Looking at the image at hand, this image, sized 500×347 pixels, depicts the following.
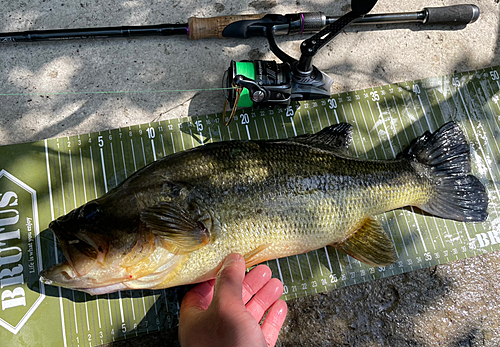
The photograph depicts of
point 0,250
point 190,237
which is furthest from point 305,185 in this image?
point 0,250

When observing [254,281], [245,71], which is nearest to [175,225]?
[254,281]

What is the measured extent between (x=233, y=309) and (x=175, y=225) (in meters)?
0.65

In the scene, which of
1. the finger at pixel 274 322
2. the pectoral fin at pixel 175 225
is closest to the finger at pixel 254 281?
the finger at pixel 274 322

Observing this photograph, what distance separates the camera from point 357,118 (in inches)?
128

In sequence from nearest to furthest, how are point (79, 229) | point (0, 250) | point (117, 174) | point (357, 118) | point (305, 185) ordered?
point (79, 229) < point (305, 185) < point (0, 250) < point (117, 174) < point (357, 118)

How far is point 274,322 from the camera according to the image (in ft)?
8.87

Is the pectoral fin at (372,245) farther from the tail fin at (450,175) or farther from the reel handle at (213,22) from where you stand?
the reel handle at (213,22)

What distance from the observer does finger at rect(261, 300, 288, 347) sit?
105 inches

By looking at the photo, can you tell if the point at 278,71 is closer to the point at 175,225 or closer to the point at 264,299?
the point at 175,225

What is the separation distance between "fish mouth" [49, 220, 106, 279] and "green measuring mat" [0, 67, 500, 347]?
0.83 m

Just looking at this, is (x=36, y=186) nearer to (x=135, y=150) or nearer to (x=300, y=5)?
(x=135, y=150)

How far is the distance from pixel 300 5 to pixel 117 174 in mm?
2473

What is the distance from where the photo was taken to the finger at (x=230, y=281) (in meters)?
2.16

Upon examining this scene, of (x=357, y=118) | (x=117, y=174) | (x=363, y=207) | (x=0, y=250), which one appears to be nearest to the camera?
(x=363, y=207)
